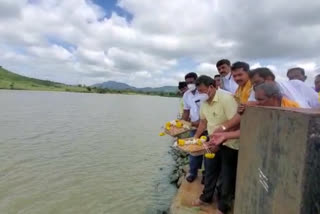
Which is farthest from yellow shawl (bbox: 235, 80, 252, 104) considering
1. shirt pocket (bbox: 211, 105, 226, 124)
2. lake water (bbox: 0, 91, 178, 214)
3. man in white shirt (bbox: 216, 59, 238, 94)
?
lake water (bbox: 0, 91, 178, 214)

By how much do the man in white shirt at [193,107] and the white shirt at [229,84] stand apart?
0.47m

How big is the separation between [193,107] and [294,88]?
2.45 meters

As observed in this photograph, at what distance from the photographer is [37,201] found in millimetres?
7359

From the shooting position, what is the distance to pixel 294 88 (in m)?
3.76

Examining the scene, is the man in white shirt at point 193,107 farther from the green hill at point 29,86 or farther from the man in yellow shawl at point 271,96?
the green hill at point 29,86

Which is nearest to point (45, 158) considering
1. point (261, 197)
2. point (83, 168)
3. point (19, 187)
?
point (83, 168)

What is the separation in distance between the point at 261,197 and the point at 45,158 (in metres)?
10.2

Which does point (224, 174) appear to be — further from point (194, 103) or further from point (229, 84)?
point (194, 103)

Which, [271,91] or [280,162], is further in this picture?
[271,91]

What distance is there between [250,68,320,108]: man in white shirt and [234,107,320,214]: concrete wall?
1.18 meters

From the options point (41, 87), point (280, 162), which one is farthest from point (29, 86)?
point (280, 162)

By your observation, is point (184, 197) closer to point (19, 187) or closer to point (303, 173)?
point (303, 173)

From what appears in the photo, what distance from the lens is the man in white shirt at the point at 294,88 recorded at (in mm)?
3598

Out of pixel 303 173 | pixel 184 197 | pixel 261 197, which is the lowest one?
pixel 184 197
